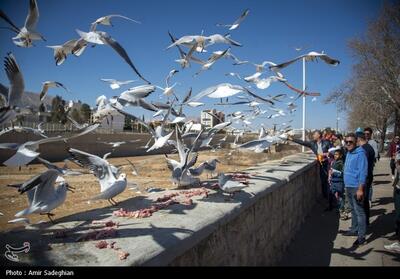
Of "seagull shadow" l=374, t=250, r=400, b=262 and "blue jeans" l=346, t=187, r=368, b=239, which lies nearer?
"seagull shadow" l=374, t=250, r=400, b=262

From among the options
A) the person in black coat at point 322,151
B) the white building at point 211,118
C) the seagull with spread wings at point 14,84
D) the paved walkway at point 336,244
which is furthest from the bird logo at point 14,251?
the person in black coat at point 322,151

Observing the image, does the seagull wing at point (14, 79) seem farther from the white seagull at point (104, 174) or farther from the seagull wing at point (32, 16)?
the white seagull at point (104, 174)

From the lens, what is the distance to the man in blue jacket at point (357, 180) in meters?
5.20

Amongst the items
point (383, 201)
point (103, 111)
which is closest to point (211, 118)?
point (103, 111)

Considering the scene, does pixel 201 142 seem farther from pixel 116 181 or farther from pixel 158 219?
pixel 158 219

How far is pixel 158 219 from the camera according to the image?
2.97 meters

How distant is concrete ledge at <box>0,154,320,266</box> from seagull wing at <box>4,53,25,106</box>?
44.0 inches

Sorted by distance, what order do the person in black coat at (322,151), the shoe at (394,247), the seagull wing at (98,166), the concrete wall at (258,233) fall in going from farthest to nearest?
the person in black coat at (322,151) < the shoe at (394,247) < the seagull wing at (98,166) < the concrete wall at (258,233)

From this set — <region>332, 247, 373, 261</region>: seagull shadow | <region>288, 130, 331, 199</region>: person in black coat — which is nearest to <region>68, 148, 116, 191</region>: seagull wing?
<region>332, 247, 373, 261</region>: seagull shadow

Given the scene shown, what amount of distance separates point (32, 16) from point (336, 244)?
502cm

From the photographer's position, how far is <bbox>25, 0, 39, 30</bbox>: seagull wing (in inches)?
135

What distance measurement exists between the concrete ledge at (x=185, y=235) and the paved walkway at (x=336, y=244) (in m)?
0.41

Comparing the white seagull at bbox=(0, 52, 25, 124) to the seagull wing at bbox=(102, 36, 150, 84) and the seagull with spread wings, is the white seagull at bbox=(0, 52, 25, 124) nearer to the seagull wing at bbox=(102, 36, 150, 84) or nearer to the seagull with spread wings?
the seagull with spread wings

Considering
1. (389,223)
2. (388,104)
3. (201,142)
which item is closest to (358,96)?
(388,104)
